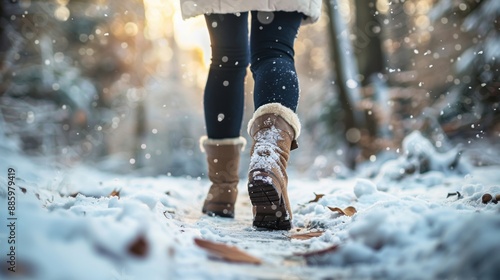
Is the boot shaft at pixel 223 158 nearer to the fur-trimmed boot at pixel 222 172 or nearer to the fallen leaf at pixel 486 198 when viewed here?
the fur-trimmed boot at pixel 222 172

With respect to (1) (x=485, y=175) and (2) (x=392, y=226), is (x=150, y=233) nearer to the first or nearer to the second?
(2) (x=392, y=226)

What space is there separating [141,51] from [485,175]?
12400mm

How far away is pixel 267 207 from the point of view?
1596 mm

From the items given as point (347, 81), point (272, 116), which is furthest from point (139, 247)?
point (347, 81)

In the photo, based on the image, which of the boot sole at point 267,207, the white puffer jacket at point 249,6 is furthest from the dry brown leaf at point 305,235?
the white puffer jacket at point 249,6

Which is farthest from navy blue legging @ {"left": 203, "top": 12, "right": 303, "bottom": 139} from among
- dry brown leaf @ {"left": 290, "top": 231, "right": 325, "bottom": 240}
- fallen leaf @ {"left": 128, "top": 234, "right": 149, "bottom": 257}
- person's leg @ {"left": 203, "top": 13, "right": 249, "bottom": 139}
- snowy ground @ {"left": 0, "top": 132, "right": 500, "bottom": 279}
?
fallen leaf @ {"left": 128, "top": 234, "right": 149, "bottom": 257}

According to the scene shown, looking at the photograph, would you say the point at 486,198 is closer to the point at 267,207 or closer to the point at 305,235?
the point at 305,235

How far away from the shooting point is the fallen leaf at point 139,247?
795mm

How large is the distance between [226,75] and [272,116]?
51cm

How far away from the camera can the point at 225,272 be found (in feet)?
2.86

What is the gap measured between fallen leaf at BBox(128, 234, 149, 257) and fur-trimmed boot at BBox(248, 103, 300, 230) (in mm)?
740

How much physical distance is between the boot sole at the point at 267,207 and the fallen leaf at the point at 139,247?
740mm

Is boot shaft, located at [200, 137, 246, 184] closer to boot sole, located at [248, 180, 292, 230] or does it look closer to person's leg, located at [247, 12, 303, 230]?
person's leg, located at [247, 12, 303, 230]

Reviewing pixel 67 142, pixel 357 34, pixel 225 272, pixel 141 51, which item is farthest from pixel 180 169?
pixel 225 272
